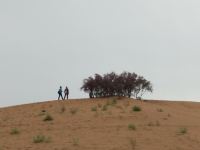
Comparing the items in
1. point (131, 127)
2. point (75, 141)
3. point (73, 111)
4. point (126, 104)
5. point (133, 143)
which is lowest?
point (133, 143)

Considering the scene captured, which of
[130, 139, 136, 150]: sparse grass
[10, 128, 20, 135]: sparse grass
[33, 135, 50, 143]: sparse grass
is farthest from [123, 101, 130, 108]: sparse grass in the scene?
[33, 135, 50, 143]: sparse grass

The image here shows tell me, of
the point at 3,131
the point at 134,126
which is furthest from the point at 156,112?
the point at 3,131

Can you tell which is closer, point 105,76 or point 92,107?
point 92,107

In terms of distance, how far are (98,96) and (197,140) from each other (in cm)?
2129

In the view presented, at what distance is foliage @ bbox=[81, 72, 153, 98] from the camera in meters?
47.0

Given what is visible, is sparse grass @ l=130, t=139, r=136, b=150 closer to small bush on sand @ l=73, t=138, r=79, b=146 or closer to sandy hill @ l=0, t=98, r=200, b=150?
sandy hill @ l=0, t=98, r=200, b=150

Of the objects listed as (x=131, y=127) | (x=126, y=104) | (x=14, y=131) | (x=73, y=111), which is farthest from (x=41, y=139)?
(x=126, y=104)

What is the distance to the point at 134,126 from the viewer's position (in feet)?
95.4

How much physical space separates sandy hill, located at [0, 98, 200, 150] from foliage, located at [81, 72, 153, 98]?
173 inches

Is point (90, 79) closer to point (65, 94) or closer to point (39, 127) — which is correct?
point (65, 94)

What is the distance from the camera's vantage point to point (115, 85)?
46875 millimetres

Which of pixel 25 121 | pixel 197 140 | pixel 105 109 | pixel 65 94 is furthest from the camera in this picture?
pixel 65 94

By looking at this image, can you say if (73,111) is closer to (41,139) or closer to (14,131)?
(14,131)

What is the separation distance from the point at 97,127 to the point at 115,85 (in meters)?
17.6
